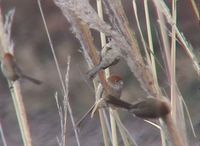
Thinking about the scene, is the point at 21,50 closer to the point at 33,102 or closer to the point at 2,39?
the point at 33,102

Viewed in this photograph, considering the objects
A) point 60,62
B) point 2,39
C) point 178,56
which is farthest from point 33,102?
point 2,39

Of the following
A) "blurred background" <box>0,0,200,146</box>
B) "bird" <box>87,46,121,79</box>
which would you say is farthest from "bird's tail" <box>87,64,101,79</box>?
"blurred background" <box>0,0,200,146</box>

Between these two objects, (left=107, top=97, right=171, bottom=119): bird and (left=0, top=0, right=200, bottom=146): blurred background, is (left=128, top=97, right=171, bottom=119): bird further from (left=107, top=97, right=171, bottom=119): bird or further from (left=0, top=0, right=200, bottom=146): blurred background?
(left=0, top=0, right=200, bottom=146): blurred background

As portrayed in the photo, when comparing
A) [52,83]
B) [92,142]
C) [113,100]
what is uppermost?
[113,100]

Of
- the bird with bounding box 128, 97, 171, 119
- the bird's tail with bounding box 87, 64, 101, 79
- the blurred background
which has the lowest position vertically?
the blurred background

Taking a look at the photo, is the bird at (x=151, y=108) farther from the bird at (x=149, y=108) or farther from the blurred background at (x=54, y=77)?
the blurred background at (x=54, y=77)

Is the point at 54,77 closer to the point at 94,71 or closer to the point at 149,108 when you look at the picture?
the point at 94,71

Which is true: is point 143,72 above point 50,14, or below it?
above
